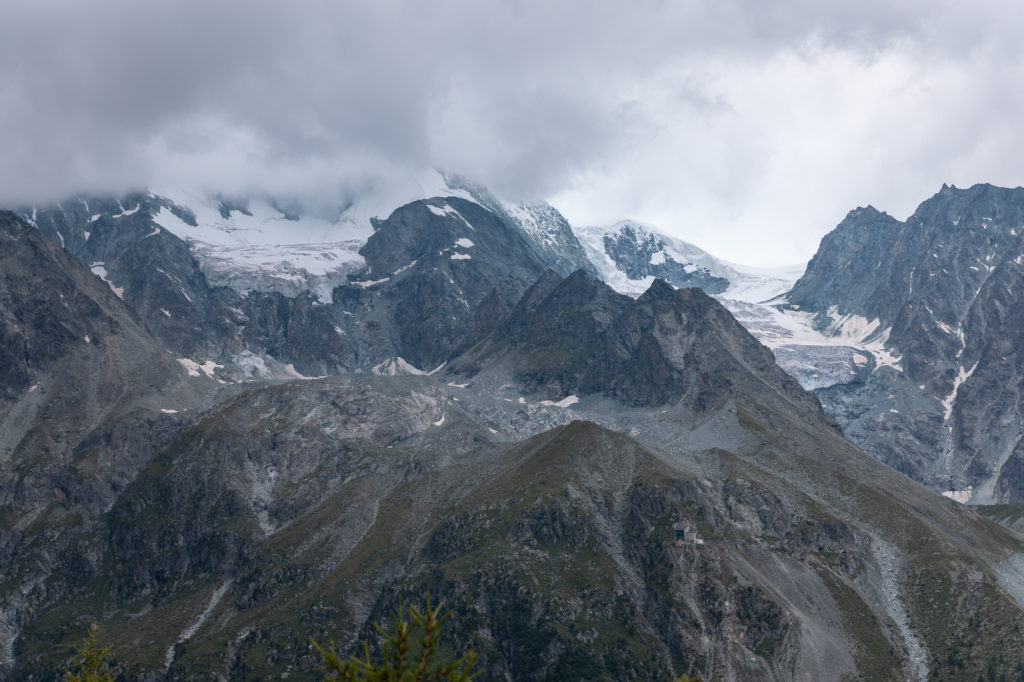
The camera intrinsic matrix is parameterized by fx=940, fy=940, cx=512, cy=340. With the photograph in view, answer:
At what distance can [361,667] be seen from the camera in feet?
157

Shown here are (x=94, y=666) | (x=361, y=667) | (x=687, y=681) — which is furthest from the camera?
(x=687, y=681)

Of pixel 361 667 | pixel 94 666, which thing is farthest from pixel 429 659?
pixel 94 666

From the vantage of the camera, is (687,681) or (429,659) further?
(687,681)

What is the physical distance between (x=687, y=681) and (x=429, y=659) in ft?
167

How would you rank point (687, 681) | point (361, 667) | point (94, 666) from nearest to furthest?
1. point (361, 667)
2. point (94, 666)
3. point (687, 681)

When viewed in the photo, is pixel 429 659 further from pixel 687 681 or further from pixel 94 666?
pixel 687 681

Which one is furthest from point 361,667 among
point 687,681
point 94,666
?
point 687,681

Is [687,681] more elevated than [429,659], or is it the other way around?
[429,659]

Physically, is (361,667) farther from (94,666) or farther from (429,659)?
(94,666)

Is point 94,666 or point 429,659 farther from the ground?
point 429,659

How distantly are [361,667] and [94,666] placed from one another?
44.6 meters

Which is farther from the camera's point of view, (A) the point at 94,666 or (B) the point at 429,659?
(A) the point at 94,666

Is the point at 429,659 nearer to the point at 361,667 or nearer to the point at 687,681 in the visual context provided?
the point at 361,667

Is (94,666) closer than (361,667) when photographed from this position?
No
